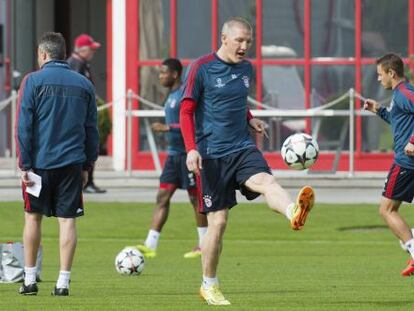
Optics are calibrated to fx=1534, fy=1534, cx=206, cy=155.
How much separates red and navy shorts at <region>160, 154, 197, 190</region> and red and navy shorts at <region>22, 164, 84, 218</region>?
16.9 feet

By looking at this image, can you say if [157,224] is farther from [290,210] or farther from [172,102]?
[290,210]

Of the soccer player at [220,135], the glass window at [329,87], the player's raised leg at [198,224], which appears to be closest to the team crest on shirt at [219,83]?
the soccer player at [220,135]

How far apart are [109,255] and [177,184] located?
1.11 m

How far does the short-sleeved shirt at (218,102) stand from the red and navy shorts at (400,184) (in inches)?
125

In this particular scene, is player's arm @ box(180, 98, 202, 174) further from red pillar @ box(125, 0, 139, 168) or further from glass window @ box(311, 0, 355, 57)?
red pillar @ box(125, 0, 139, 168)

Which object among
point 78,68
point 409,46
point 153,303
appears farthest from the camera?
point 409,46

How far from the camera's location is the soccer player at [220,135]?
1112cm

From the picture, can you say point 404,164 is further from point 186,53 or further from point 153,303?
point 186,53

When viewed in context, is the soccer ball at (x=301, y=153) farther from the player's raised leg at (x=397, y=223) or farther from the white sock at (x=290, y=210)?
the player's raised leg at (x=397, y=223)

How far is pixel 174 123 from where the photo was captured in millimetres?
16781

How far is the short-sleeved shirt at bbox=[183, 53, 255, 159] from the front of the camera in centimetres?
1122

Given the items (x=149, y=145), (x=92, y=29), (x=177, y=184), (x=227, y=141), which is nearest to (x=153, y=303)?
(x=227, y=141)

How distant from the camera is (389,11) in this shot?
2888 centimetres

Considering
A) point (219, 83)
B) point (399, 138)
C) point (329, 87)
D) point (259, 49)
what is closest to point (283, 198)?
point (219, 83)
